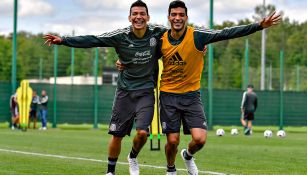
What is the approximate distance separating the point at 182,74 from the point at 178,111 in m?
0.53

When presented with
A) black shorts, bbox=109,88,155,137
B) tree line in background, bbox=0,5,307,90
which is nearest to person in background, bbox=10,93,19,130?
tree line in background, bbox=0,5,307,90

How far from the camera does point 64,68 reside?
37.4m

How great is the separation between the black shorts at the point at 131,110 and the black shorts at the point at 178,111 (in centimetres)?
19

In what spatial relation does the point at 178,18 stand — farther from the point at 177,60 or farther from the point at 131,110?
the point at 131,110

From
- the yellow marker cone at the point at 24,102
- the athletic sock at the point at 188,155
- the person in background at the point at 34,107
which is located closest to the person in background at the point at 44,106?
the person in background at the point at 34,107

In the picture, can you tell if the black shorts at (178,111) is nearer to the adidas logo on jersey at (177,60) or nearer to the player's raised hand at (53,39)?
the adidas logo on jersey at (177,60)

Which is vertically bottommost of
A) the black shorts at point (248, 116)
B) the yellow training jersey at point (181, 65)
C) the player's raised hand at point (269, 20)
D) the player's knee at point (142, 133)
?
the black shorts at point (248, 116)

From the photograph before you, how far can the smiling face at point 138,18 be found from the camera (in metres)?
10.0

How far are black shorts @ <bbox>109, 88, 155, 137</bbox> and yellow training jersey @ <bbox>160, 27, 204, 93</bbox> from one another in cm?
30

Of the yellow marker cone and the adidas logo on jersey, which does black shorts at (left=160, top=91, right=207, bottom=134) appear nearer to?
the adidas logo on jersey

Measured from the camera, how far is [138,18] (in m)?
10.0

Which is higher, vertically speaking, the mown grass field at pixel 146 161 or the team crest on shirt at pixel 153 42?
the team crest on shirt at pixel 153 42

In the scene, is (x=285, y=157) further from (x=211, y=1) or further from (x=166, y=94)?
(x=211, y=1)

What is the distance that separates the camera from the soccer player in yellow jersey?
9953 millimetres
